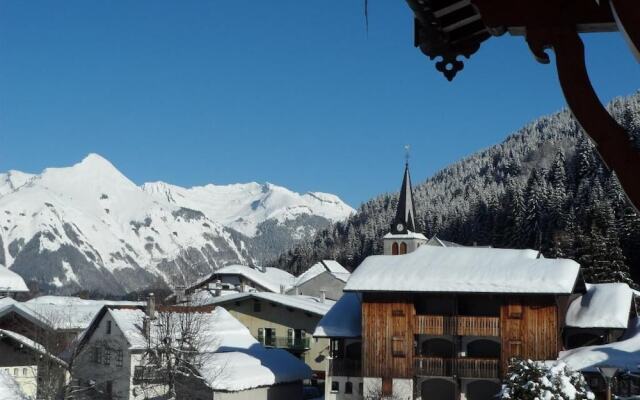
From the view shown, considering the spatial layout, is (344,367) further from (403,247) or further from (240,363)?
(403,247)

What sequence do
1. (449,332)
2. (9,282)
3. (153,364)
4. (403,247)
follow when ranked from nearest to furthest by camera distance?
(449,332)
(153,364)
(403,247)
(9,282)

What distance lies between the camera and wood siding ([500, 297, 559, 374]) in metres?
38.4

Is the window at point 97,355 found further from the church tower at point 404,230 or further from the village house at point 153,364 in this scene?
the church tower at point 404,230

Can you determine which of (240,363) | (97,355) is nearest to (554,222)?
(240,363)

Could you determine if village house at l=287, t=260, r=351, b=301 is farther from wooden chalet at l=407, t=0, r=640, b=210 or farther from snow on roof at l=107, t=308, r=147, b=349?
wooden chalet at l=407, t=0, r=640, b=210

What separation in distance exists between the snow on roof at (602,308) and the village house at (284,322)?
20.7m

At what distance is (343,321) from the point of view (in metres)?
43.9

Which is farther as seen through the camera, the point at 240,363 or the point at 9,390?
the point at 240,363

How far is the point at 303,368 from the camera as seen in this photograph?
48.9 meters

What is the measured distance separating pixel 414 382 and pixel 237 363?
366 inches

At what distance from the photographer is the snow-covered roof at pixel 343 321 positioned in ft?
141

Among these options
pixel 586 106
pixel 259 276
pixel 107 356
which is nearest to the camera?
pixel 586 106

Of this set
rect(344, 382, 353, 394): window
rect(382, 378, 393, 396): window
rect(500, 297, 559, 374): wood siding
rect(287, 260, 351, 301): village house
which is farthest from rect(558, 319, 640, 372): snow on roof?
rect(287, 260, 351, 301): village house

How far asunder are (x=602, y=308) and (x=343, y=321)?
40.7ft
